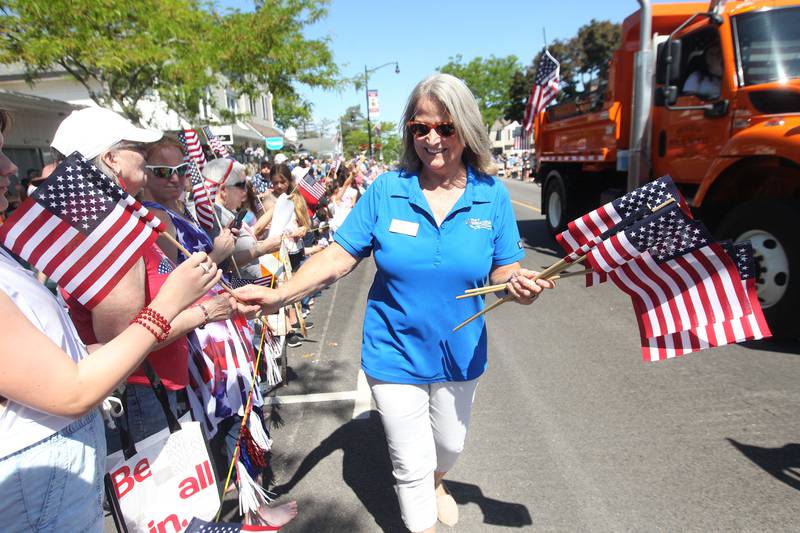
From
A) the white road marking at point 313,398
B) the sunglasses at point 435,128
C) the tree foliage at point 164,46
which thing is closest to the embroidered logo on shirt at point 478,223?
the sunglasses at point 435,128

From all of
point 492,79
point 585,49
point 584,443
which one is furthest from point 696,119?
point 492,79

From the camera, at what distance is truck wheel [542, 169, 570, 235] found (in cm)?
943

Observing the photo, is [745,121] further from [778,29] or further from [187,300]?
[187,300]

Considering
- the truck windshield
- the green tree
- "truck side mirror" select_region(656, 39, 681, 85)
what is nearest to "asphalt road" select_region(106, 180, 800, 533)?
the truck windshield

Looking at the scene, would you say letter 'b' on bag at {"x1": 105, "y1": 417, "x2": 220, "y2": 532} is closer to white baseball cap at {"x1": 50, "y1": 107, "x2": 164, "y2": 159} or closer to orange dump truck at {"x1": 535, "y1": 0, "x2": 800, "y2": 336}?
white baseball cap at {"x1": 50, "y1": 107, "x2": 164, "y2": 159}

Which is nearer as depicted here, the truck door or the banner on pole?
the truck door

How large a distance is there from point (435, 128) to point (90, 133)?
4.18 feet

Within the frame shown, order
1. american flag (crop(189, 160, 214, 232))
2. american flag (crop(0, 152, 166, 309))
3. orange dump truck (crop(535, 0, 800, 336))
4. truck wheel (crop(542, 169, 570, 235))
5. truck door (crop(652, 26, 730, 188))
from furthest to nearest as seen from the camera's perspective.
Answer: truck wheel (crop(542, 169, 570, 235)), truck door (crop(652, 26, 730, 188)), orange dump truck (crop(535, 0, 800, 336)), american flag (crop(189, 160, 214, 232)), american flag (crop(0, 152, 166, 309))

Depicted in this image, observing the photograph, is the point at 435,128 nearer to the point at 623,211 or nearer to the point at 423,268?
the point at 423,268

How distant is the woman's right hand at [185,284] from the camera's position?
144 centimetres

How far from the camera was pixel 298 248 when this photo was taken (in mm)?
6648

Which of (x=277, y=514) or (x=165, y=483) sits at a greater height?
(x=165, y=483)

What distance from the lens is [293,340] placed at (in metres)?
5.43

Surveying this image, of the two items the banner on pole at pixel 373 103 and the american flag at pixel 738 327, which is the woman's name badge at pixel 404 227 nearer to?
the american flag at pixel 738 327
